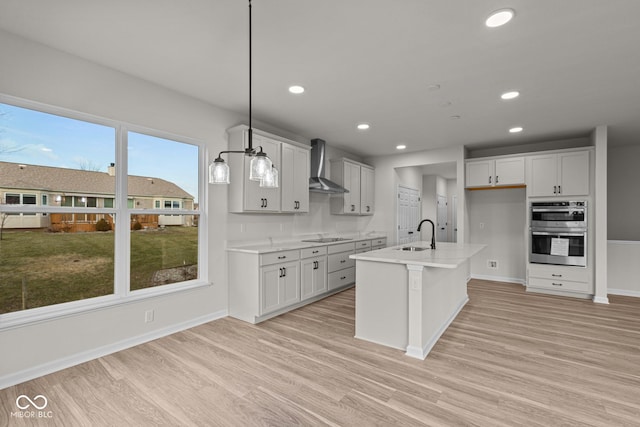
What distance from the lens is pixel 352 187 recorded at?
19.7 feet

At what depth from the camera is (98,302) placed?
2.80 m

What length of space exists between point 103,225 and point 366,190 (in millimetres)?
4669

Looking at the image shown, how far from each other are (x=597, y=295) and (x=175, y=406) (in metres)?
5.71

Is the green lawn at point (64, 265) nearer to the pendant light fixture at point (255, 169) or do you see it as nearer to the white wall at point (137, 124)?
the white wall at point (137, 124)

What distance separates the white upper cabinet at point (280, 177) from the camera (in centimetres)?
380

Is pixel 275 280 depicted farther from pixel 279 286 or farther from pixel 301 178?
pixel 301 178

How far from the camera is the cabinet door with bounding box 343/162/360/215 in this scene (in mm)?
5832

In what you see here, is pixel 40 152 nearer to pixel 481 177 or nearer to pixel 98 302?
pixel 98 302

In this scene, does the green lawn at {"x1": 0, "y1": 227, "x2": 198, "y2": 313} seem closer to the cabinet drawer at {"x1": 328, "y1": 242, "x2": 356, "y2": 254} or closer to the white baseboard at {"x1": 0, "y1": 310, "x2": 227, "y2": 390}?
the white baseboard at {"x1": 0, "y1": 310, "x2": 227, "y2": 390}

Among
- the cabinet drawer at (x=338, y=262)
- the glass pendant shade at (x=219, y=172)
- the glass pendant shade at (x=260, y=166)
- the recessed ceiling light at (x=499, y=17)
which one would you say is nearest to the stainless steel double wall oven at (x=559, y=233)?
the cabinet drawer at (x=338, y=262)

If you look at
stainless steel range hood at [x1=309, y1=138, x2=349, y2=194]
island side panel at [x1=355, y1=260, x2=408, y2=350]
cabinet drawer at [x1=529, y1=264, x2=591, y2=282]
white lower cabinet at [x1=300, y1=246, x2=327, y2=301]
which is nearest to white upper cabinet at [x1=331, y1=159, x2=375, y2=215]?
stainless steel range hood at [x1=309, y1=138, x2=349, y2=194]

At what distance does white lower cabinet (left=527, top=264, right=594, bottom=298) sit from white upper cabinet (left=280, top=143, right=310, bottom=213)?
3.96 meters

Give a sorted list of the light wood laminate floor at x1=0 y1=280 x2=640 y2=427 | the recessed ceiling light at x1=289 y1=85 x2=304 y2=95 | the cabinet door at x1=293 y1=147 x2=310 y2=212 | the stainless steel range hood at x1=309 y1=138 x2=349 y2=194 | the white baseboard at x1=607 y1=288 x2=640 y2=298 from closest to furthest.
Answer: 1. the light wood laminate floor at x1=0 y1=280 x2=640 y2=427
2. the recessed ceiling light at x1=289 y1=85 x2=304 y2=95
3. the cabinet door at x1=293 y1=147 x2=310 y2=212
4. the white baseboard at x1=607 y1=288 x2=640 y2=298
5. the stainless steel range hood at x1=309 y1=138 x2=349 y2=194

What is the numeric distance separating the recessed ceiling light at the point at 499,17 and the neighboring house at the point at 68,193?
10.9ft
